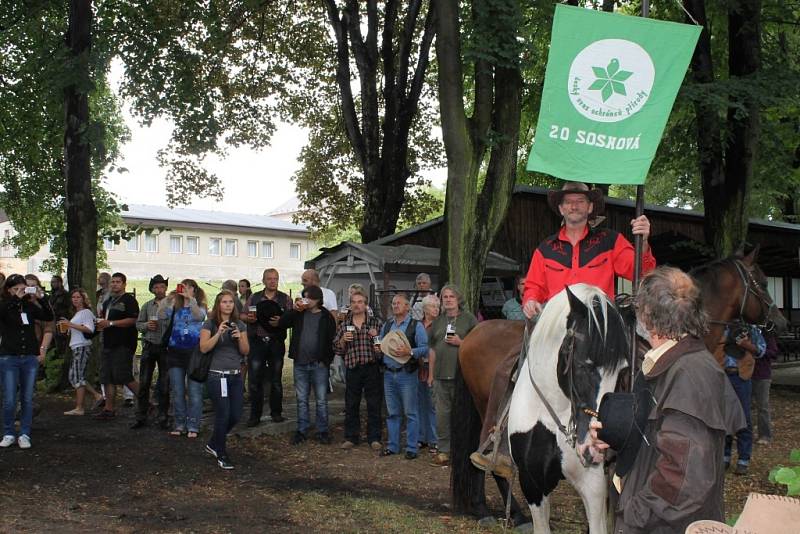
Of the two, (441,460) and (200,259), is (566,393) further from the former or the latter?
(200,259)

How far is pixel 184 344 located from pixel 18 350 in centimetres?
203

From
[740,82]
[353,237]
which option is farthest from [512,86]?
[353,237]

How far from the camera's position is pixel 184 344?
10.7 metres

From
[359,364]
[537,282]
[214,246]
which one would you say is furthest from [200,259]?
[537,282]

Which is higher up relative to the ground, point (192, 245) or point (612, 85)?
point (192, 245)

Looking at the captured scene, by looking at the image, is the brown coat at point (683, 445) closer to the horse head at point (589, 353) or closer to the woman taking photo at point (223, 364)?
the horse head at point (589, 353)

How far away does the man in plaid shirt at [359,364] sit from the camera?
34.5 ft

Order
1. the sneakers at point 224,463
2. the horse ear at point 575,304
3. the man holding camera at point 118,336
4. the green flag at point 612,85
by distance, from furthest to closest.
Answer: the man holding camera at point 118,336
the sneakers at point 224,463
the green flag at point 612,85
the horse ear at point 575,304

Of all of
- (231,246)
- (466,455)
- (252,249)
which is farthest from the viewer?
(252,249)

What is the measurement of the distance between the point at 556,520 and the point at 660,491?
4312 millimetres

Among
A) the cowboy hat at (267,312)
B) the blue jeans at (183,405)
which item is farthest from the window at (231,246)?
the blue jeans at (183,405)

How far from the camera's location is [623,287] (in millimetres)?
24031

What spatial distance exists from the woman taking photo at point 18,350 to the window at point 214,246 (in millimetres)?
49467

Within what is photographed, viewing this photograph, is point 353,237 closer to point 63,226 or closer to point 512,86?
point 63,226
